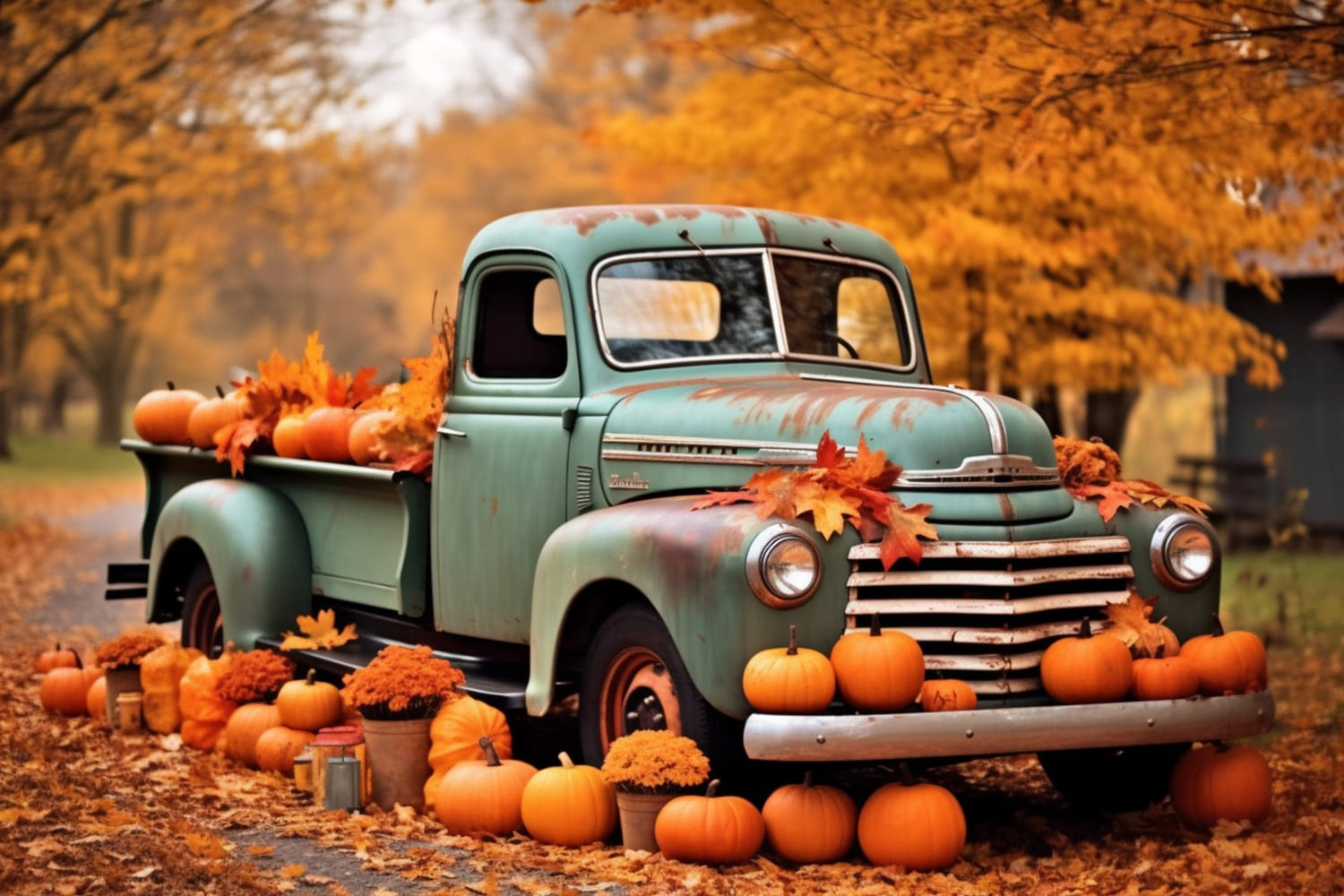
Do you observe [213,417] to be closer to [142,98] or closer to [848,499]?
[848,499]

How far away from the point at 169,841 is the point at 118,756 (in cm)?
187

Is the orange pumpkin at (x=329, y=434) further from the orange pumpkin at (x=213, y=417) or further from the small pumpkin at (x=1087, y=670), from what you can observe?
the small pumpkin at (x=1087, y=670)

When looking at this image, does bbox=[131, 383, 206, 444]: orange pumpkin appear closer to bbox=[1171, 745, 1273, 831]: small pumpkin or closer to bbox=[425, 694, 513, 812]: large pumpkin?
bbox=[425, 694, 513, 812]: large pumpkin

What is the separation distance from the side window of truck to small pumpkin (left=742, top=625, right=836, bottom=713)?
7.22 ft

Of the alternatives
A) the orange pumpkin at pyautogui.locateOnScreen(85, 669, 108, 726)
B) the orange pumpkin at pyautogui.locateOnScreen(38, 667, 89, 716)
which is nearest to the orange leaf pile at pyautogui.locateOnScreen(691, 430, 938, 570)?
the orange pumpkin at pyautogui.locateOnScreen(85, 669, 108, 726)

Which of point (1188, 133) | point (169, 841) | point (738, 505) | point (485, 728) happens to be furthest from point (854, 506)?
point (1188, 133)

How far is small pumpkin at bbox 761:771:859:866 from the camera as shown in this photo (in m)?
5.73

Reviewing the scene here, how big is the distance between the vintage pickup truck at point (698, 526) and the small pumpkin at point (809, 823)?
0.25 m

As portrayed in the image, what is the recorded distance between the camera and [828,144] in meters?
12.2

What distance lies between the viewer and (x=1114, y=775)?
678 cm

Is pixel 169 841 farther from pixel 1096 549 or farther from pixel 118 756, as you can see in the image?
pixel 1096 549

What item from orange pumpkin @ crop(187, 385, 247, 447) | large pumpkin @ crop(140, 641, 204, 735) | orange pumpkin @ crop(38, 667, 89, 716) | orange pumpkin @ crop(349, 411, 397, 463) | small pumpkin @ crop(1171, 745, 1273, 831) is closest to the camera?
small pumpkin @ crop(1171, 745, 1273, 831)

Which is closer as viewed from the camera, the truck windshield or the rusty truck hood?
the rusty truck hood

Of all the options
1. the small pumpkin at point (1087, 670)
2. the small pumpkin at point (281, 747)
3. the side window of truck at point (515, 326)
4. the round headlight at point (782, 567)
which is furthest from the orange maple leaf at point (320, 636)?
the small pumpkin at point (1087, 670)
